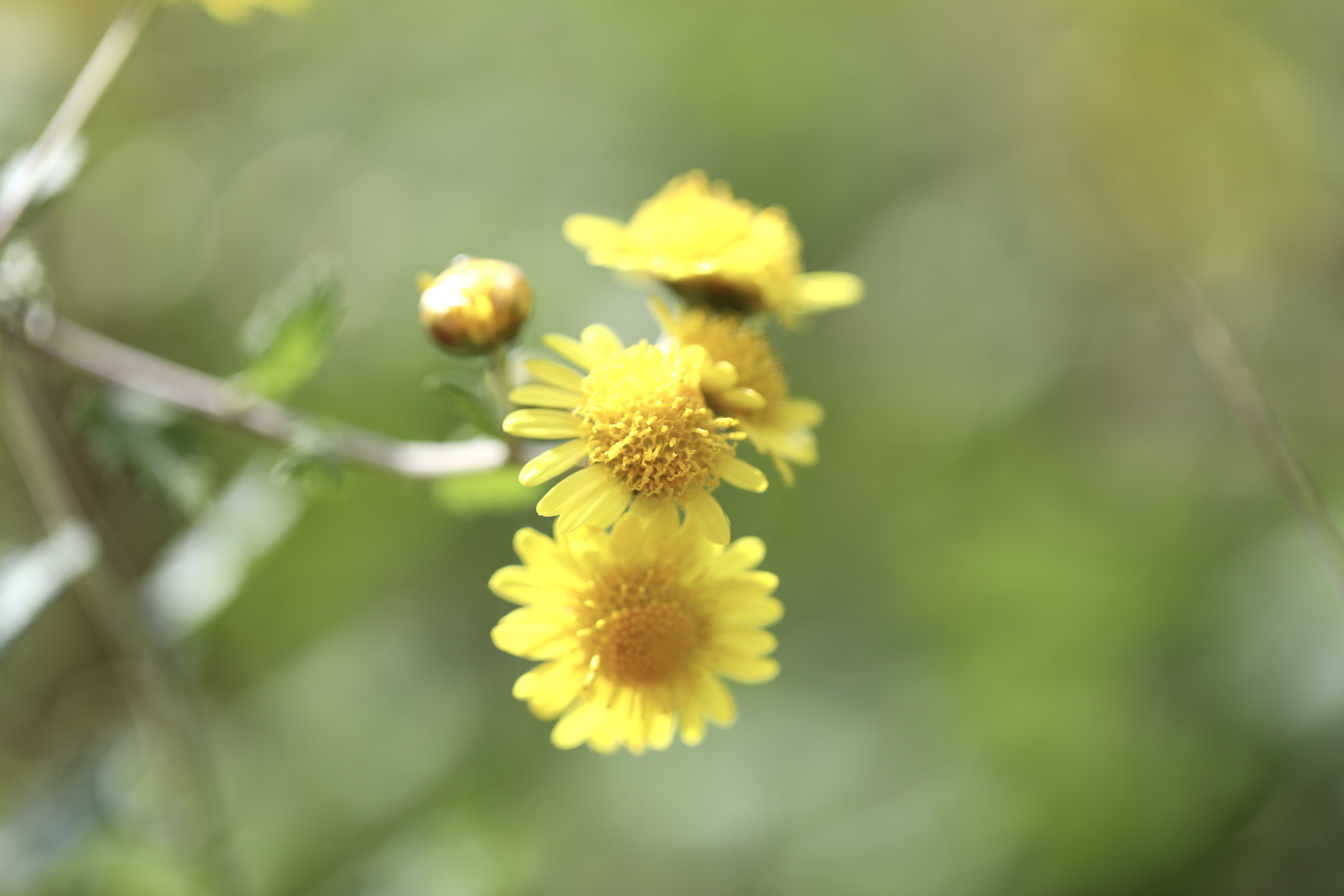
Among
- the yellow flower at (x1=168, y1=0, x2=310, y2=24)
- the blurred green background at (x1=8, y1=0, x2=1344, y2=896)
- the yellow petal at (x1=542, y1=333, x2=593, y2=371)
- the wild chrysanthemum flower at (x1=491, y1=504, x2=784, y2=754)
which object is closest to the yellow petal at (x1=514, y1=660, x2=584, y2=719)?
the wild chrysanthemum flower at (x1=491, y1=504, x2=784, y2=754)

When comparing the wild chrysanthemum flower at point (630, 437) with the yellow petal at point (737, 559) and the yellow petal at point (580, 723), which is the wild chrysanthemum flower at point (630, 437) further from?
the yellow petal at point (580, 723)

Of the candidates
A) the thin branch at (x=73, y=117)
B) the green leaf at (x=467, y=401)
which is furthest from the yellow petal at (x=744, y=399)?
the thin branch at (x=73, y=117)

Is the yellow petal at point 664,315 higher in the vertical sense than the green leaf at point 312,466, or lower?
higher

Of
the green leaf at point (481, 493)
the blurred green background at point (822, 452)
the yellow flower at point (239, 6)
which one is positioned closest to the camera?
the green leaf at point (481, 493)

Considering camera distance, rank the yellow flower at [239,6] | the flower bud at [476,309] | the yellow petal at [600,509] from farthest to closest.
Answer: the yellow flower at [239,6], the flower bud at [476,309], the yellow petal at [600,509]

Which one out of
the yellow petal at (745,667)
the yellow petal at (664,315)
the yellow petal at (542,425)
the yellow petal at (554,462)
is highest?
the yellow petal at (664,315)

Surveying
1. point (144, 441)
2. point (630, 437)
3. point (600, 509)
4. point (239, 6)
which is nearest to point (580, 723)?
point (600, 509)

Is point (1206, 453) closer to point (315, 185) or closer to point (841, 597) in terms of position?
point (841, 597)

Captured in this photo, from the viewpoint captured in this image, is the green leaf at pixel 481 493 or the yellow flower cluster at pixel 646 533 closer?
the yellow flower cluster at pixel 646 533
